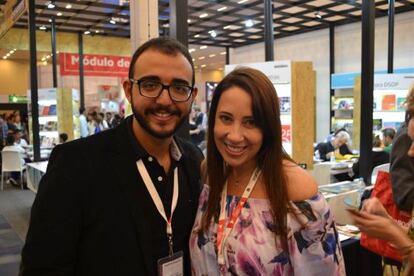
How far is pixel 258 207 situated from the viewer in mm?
1270

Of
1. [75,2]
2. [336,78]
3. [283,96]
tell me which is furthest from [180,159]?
[336,78]

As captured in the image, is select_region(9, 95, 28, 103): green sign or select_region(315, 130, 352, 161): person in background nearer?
select_region(315, 130, 352, 161): person in background

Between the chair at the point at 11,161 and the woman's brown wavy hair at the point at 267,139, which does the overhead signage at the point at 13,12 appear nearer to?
the chair at the point at 11,161

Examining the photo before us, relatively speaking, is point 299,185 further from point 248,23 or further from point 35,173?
point 248,23

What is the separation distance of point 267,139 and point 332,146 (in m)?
6.71

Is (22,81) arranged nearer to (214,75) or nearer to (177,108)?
(214,75)

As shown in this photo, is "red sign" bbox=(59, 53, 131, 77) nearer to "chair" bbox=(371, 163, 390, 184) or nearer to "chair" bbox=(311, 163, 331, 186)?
"chair" bbox=(311, 163, 331, 186)

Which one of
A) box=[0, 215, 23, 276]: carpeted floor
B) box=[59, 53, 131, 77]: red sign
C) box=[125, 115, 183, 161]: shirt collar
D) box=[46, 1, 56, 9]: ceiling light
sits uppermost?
box=[46, 1, 56, 9]: ceiling light

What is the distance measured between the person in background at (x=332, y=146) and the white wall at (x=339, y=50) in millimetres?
5394

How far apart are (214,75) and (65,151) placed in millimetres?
23456

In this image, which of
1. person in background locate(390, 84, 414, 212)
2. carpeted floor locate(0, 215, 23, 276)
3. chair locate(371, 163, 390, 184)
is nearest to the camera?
person in background locate(390, 84, 414, 212)

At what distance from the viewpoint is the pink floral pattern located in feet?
3.94

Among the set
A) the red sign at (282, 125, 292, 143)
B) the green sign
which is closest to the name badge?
the red sign at (282, 125, 292, 143)

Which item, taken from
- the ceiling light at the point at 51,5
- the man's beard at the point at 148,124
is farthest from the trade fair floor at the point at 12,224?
the ceiling light at the point at 51,5
